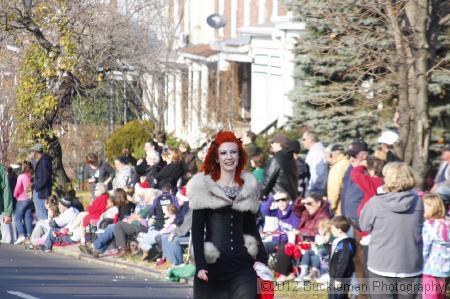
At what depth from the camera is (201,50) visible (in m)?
40.0

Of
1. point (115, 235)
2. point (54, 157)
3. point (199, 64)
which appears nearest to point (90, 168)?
point (54, 157)

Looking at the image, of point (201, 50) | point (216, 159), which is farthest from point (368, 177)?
point (201, 50)

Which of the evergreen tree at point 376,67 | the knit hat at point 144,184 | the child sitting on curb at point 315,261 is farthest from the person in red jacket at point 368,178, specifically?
the knit hat at point 144,184

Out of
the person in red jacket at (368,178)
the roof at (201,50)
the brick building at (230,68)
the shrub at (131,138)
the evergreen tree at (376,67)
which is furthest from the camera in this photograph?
the roof at (201,50)

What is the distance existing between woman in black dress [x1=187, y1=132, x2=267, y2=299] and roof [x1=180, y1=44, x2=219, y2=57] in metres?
29.6

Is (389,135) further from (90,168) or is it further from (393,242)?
(90,168)

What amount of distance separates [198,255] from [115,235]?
388 inches

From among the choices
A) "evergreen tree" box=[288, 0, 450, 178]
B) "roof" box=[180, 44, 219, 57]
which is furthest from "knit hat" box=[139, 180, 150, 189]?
"roof" box=[180, 44, 219, 57]

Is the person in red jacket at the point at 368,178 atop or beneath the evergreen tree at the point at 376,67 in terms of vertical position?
beneath

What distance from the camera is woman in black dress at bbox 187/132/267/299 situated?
8961mm

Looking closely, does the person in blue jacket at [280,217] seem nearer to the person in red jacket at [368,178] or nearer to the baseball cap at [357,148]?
the baseball cap at [357,148]

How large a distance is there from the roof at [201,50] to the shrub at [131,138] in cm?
300

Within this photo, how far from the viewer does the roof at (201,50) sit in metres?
38.9

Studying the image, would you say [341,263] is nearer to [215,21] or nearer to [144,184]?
[144,184]
